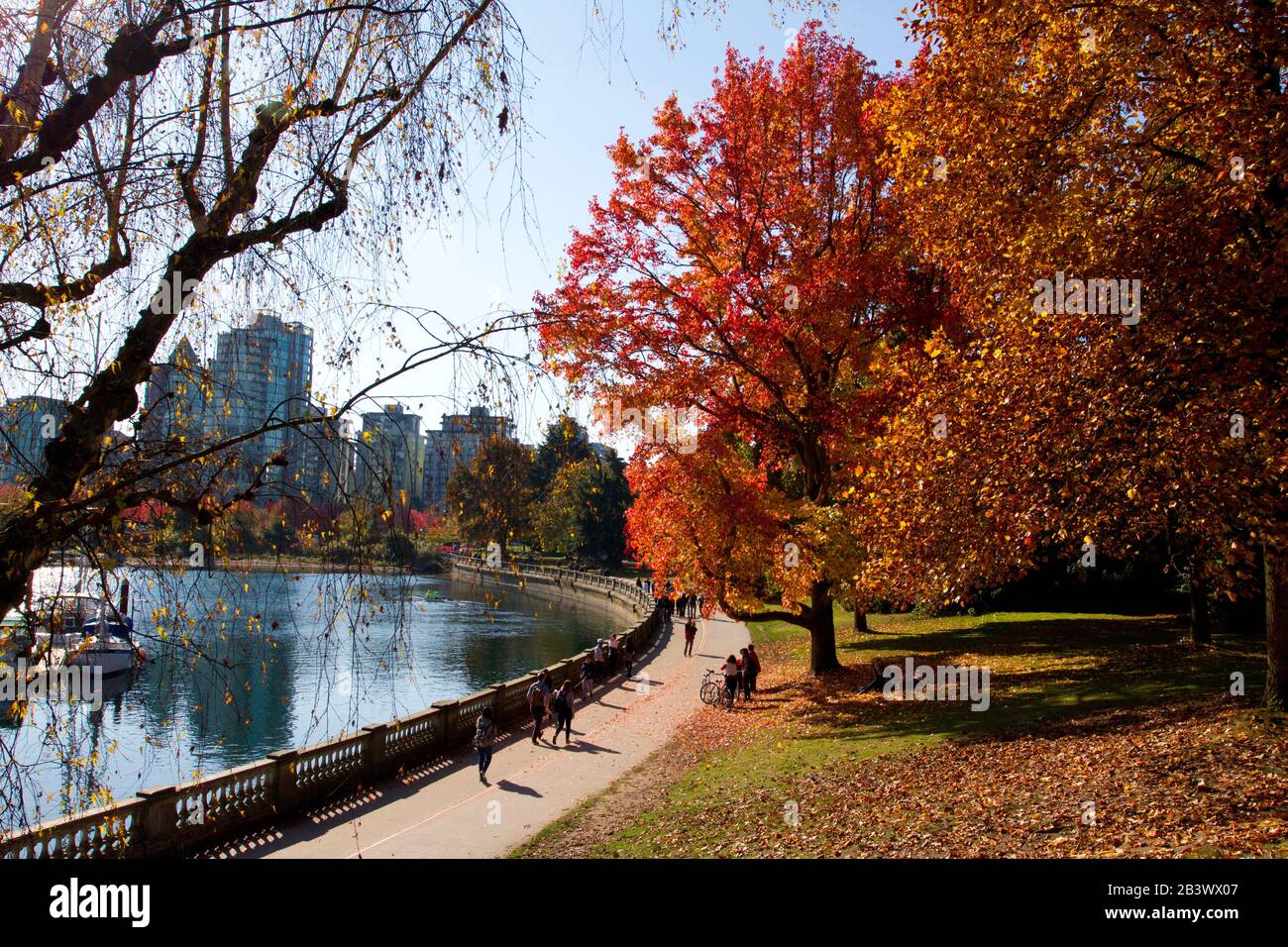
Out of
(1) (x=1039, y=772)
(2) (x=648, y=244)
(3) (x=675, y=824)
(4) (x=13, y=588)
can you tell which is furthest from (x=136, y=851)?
(2) (x=648, y=244)

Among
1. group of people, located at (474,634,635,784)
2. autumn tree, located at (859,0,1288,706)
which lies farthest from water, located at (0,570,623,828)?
autumn tree, located at (859,0,1288,706)

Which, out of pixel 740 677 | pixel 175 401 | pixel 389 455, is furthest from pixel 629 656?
pixel 389 455

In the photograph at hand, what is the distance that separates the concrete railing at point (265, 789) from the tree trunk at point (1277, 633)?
9.60 m

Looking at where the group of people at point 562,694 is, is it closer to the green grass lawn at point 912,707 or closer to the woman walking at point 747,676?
the green grass lawn at point 912,707

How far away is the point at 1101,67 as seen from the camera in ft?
32.9

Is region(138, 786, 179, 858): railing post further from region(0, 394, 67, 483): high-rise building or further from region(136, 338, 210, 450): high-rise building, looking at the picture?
region(0, 394, 67, 483): high-rise building

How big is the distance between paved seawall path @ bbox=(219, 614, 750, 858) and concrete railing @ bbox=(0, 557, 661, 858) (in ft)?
1.12

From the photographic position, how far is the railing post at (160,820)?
11109 millimetres

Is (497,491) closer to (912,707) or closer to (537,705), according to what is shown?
(912,707)

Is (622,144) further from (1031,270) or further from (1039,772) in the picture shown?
(1039,772)

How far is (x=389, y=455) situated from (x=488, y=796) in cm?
1144

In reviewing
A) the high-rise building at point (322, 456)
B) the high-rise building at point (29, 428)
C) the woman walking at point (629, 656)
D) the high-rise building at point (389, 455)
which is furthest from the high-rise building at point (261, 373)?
the woman walking at point (629, 656)

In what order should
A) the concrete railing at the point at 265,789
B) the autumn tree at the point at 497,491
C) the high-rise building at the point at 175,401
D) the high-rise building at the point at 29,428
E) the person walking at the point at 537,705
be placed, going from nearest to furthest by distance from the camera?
the high-rise building at the point at 29,428 → the autumn tree at the point at 497,491 → the high-rise building at the point at 175,401 → the concrete railing at the point at 265,789 → the person walking at the point at 537,705
